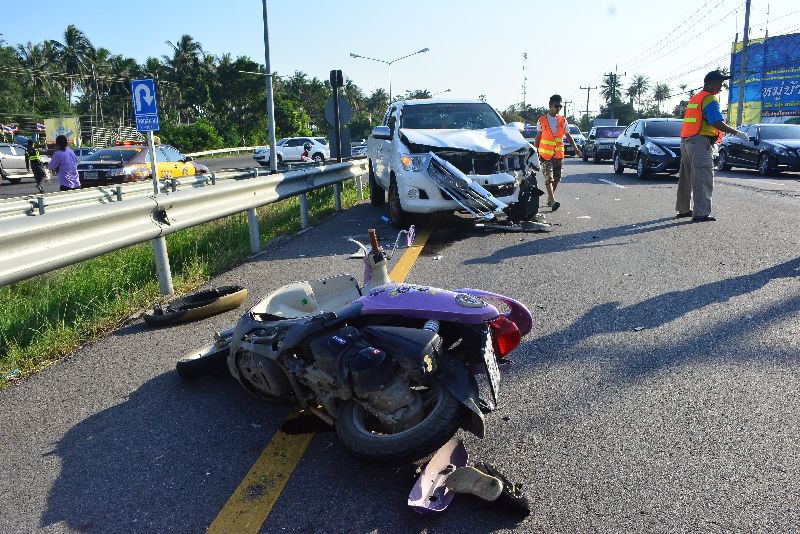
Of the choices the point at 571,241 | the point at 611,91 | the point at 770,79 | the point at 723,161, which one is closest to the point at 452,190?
the point at 571,241

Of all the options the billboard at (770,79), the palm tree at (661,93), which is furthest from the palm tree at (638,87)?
the billboard at (770,79)

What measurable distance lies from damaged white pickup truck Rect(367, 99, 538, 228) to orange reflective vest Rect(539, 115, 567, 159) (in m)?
1.24

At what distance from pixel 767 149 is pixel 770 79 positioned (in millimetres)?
41212

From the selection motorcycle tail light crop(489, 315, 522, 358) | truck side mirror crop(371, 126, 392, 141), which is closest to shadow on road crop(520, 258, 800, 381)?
motorcycle tail light crop(489, 315, 522, 358)

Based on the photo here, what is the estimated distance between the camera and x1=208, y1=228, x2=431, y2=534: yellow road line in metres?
2.49

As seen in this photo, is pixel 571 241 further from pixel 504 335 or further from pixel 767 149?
pixel 767 149

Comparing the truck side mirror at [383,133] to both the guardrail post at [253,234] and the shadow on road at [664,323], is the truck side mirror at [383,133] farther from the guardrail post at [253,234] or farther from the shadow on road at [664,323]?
the shadow on road at [664,323]

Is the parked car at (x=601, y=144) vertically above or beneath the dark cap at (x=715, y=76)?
beneath

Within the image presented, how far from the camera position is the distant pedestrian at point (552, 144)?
36.6ft

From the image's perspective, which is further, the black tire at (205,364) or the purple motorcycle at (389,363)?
the black tire at (205,364)

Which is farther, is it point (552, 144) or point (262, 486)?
point (552, 144)

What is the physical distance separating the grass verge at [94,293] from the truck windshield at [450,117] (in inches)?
97.1

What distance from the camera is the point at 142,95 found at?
37.0 feet

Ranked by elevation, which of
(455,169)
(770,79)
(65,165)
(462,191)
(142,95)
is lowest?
(462,191)
